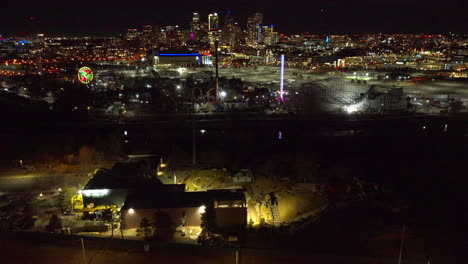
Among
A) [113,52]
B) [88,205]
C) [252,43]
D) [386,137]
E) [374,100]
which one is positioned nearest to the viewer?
[88,205]

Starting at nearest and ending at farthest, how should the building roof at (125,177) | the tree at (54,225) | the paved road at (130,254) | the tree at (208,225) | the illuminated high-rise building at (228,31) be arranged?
the paved road at (130,254) → the tree at (208,225) → the tree at (54,225) → the building roof at (125,177) → the illuminated high-rise building at (228,31)

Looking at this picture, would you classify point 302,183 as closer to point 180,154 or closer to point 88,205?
point 180,154

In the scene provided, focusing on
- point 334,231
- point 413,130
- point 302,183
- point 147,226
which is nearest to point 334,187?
point 302,183

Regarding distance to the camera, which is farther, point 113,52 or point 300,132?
point 113,52

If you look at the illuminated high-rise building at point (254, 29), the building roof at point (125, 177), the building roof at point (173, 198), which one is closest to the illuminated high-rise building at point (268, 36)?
the illuminated high-rise building at point (254, 29)

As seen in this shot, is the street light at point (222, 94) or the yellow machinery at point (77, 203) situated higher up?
the street light at point (222, 94)

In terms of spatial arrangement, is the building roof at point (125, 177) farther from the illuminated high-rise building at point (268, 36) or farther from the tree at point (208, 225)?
the illuminated high-rise building at point (268, 36)

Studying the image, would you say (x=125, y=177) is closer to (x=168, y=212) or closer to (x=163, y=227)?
(x=168, y=212)

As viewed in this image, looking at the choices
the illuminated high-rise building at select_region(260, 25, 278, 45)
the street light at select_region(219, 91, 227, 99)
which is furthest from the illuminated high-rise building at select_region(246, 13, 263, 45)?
the street light at select_region(219, 91, 227, 99)
